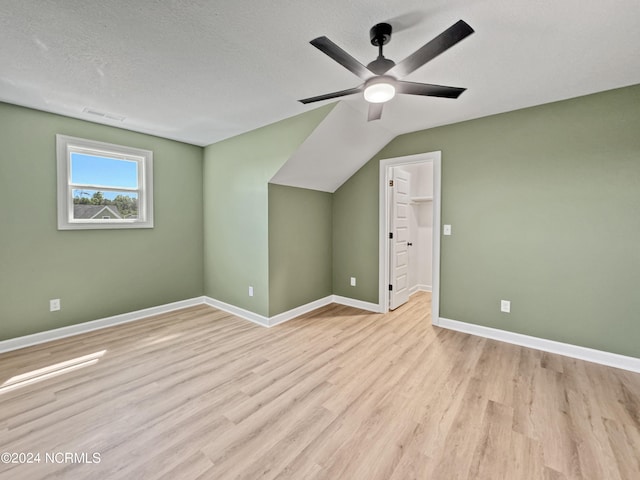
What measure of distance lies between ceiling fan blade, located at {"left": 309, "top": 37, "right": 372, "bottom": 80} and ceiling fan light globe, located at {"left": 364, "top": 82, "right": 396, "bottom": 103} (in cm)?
9

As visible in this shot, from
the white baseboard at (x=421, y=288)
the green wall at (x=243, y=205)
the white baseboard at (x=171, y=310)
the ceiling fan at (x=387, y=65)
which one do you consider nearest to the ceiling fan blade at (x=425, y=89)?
the ceiling fan at (x=387, y=65)

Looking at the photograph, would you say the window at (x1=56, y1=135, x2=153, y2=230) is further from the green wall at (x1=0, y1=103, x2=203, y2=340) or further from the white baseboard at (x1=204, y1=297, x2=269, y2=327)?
the white baseboard at (x1=204, y1=297, x2=269, y2=327)

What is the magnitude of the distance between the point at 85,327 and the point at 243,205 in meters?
2.37

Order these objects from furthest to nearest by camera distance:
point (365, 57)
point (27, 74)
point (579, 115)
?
point (579, 115)
point (27, 74)
point (365, 57)

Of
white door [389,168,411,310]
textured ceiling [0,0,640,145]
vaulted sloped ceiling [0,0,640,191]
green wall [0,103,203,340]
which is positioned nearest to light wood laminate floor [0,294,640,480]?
green wall [0,103,203,340]

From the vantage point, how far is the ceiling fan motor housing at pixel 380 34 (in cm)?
168

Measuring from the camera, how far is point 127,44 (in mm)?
1871

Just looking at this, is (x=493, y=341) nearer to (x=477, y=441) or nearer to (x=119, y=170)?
(x=477, y=441)

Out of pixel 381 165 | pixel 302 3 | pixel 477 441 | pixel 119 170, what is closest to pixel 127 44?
pixel 302 3

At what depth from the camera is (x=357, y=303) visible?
4.29 m

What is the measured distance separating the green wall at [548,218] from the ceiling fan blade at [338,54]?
7.16 feet

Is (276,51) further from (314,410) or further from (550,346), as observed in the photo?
(550,346)

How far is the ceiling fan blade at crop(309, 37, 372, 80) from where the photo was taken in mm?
1410

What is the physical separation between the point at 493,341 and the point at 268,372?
2485 mm
